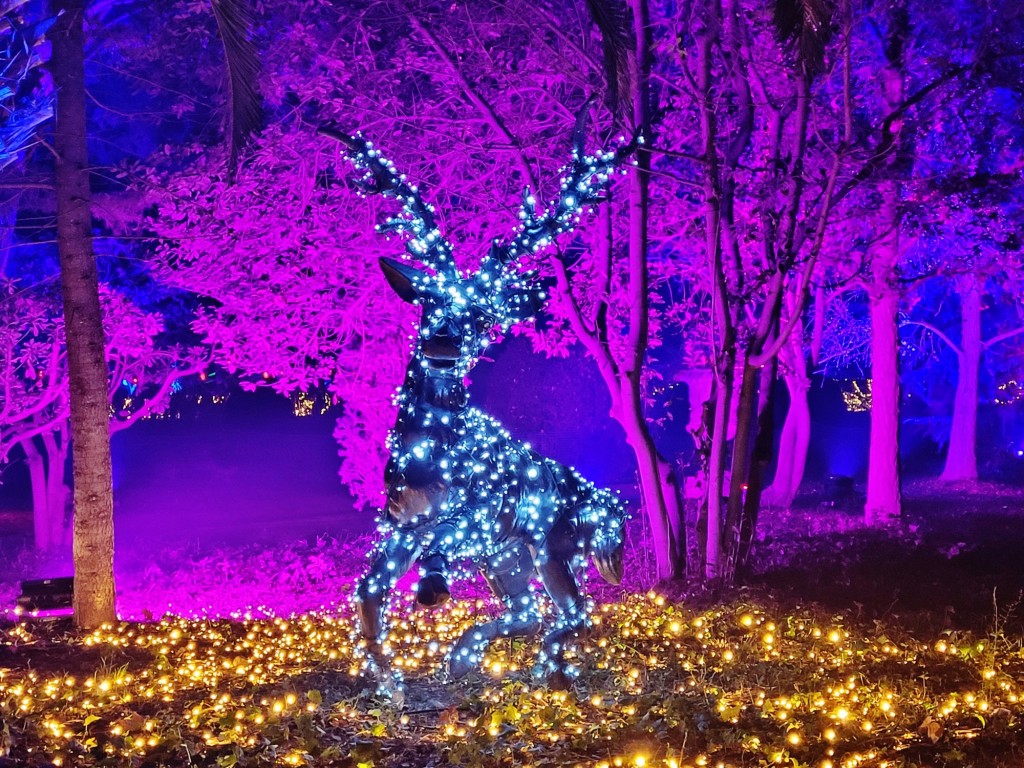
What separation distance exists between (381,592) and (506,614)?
40.2 inches

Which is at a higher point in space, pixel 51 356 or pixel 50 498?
pixel 51 356

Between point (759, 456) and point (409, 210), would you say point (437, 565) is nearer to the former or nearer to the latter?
point (409, 210)

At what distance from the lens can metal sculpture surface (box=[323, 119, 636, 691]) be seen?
232 inches

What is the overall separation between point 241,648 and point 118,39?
22.1 ft

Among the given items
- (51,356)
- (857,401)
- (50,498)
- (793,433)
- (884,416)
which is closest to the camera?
(51,356)

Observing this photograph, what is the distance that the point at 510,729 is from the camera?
5566 millimetres

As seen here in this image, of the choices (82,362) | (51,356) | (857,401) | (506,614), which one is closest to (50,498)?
(51,356)

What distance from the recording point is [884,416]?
16.8 meters

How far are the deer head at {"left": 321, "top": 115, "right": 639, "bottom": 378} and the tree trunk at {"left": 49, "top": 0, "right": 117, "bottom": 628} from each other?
11.8 ft

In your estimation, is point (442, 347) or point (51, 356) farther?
point (51, 356)

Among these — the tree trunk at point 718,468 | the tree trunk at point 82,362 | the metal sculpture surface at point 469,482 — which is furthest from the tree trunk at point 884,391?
the tree trunk at point 82,362

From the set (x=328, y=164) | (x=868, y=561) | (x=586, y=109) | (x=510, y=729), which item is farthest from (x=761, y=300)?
(x=510, y=729)

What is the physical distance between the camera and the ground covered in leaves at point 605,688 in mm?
5195

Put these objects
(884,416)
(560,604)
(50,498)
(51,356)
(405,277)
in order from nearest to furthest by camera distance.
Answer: (405,277)
(560,604)
(51,356)
(884,416)
(50,498)
